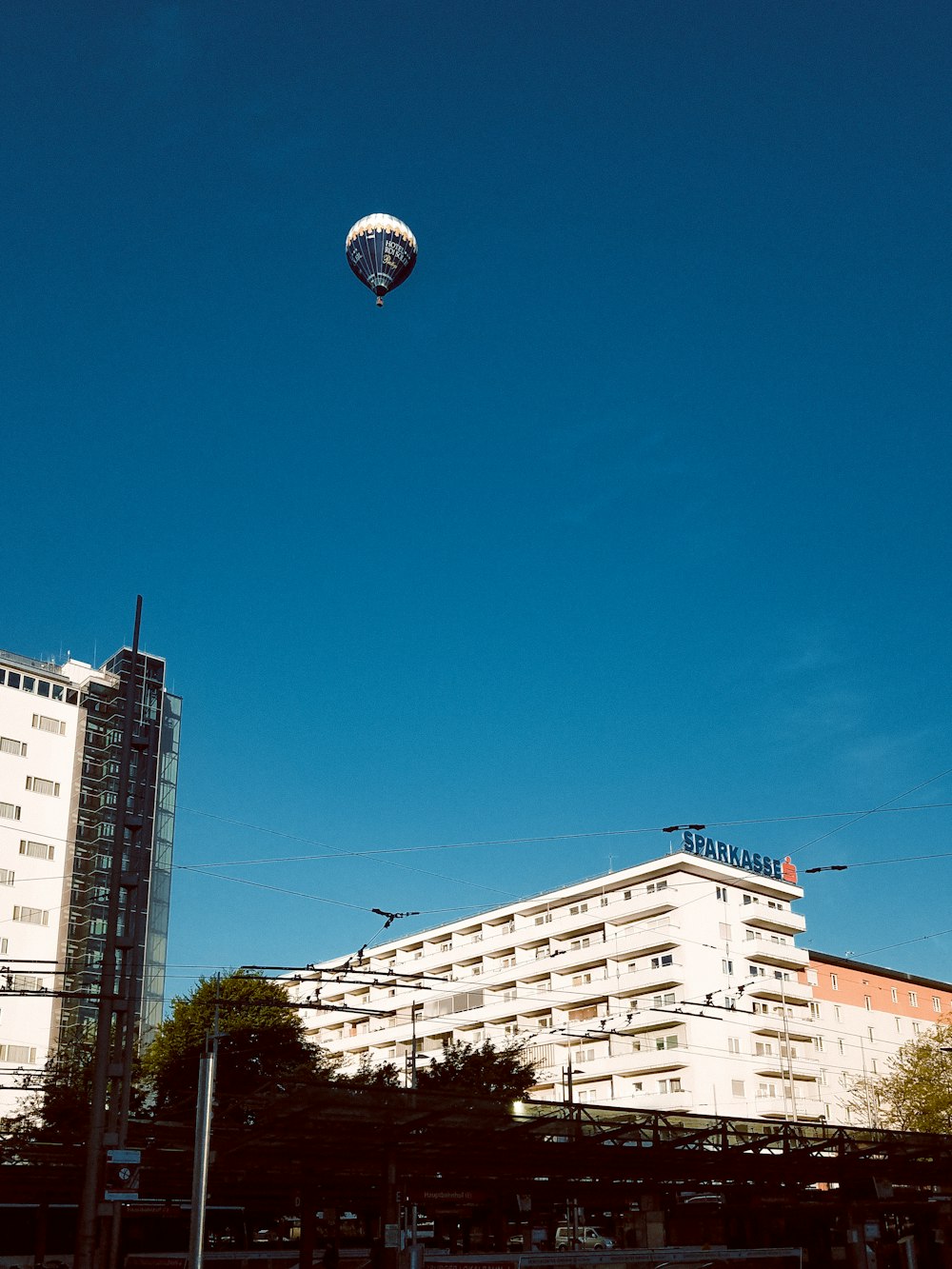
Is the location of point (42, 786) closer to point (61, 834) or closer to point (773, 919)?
point (61, 834)

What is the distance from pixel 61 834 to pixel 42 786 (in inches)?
143

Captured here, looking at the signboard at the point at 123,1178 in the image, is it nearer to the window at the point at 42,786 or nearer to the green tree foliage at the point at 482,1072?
the green tree foliage at the point at 482,1072

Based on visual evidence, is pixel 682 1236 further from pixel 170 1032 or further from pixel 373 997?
pixel 373 997

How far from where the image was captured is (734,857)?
9494 centimetres

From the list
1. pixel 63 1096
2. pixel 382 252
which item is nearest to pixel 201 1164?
pixel 382 252

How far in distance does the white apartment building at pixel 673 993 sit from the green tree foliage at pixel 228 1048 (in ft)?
59.3

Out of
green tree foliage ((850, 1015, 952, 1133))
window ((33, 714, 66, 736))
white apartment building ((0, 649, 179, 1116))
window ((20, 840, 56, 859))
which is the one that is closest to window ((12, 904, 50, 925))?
white apartment building ((0, 649, 179, 1116))

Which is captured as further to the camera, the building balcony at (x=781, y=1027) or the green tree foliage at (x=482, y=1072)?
the building balcony at (x=781, y=1027)

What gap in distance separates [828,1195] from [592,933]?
187 feet

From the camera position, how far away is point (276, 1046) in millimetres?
61188

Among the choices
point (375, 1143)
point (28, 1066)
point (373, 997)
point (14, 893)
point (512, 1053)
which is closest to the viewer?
point (375, 1143)

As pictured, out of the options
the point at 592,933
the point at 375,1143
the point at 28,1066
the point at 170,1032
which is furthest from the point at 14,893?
the point at 375,1143

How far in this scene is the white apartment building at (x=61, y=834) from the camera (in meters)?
79.9

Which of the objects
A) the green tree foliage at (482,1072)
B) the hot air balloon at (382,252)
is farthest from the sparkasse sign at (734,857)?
the hot air balloon at (382,252)
